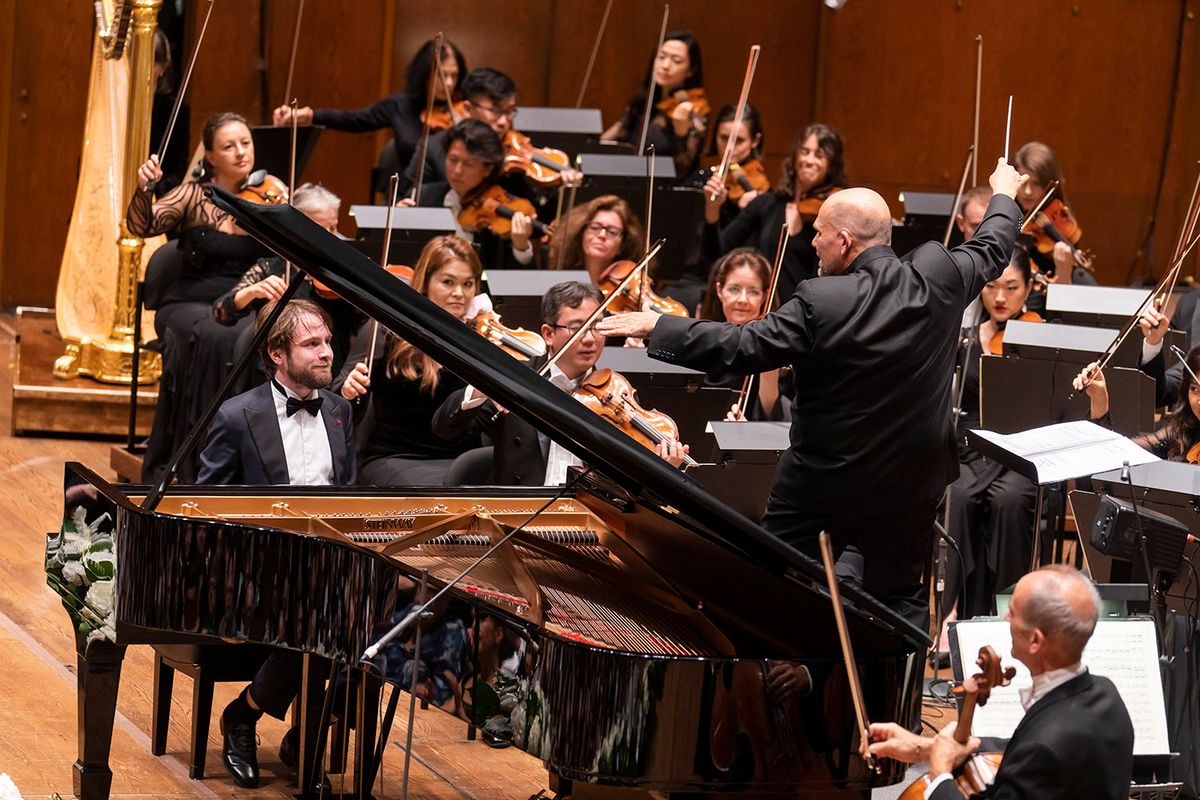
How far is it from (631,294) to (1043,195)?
1858 mm

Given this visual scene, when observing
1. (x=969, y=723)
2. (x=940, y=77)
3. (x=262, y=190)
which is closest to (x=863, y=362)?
(x=969, y=723)

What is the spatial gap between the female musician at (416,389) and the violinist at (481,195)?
1.40m

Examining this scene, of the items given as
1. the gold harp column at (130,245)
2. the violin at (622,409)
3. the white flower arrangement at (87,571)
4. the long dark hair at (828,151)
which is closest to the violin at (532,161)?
the long dark hair at (828,151)

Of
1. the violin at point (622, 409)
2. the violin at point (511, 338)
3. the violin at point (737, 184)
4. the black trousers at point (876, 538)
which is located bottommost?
the black trousers at point (876, 538)

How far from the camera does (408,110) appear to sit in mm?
7676

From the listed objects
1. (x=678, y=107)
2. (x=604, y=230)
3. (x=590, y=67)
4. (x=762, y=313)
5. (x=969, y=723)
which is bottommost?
(x=969, y=723)

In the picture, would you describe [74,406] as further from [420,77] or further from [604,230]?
[420,77]

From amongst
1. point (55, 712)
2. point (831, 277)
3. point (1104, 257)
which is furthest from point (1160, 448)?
point (1104, 257)

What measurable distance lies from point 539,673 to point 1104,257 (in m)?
7.53

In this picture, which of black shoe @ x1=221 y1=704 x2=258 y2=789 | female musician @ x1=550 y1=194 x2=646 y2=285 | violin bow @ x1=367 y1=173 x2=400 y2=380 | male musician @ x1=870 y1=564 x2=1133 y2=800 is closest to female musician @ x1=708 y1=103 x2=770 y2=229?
female musician @ x1=550 y1=194 x2=646 y2=285

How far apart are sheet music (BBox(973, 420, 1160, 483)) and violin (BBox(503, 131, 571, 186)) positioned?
3228 millimetres

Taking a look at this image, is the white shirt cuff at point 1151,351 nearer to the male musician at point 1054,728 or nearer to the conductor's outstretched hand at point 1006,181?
the conductor's outstretched hand at point 1006,181

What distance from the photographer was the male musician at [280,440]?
12.4 feet

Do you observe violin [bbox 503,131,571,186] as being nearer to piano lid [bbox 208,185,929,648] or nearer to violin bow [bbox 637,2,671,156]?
violin bow [bbox 637,2,671,156]
